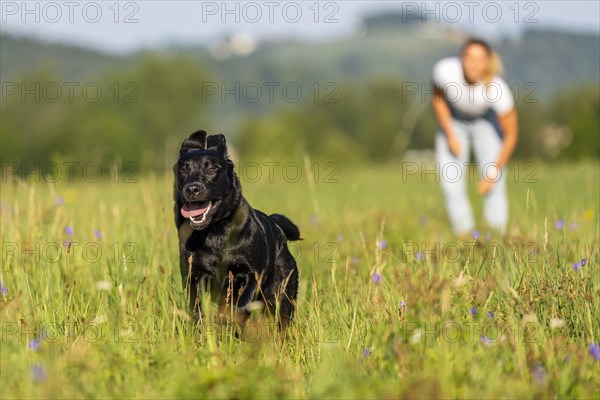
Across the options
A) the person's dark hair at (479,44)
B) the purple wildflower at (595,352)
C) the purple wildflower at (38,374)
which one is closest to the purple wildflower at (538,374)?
the purple wildflower at (595,352)

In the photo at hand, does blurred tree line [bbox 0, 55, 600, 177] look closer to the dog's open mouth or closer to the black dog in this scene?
the black dog

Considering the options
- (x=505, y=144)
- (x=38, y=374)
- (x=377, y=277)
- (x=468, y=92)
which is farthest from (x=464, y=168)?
(x=38, y=374)

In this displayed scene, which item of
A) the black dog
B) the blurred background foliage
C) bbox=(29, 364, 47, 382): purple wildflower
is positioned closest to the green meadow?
bbox=(29, 364, 47, 382): purple wildflower

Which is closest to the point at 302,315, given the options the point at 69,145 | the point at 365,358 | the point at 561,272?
the point at 365,358

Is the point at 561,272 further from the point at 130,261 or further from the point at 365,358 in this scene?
the point at 130,261

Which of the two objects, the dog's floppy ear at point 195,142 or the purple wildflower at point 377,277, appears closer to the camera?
the purple wildflower at point 377,277

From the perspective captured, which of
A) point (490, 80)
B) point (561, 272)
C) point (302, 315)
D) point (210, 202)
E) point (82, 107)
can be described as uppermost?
point (82, 107)

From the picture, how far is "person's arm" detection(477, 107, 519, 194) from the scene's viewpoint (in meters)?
7.70

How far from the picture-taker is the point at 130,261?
4.82 meters

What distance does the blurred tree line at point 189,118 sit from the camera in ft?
206

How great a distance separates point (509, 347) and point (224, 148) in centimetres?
198

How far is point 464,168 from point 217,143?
15.1ft

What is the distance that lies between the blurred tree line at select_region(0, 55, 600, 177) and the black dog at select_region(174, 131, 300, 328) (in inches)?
2221

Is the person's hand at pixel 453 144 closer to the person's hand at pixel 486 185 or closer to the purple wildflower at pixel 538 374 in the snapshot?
the person's hand at pixel 486 185
